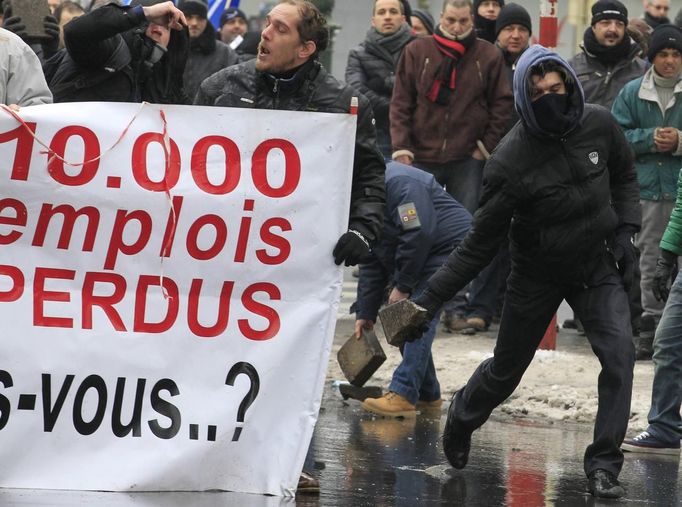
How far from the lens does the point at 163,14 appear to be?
728 cm

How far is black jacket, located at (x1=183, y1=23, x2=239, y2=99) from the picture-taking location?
13.2 metres

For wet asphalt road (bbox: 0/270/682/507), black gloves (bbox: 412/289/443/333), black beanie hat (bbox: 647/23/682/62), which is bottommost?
wet asphalt road (bbox: 0/270/682/507)

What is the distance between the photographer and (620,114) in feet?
37.3

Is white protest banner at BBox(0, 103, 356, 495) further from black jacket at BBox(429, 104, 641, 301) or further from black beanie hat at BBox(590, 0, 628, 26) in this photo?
black beanie hat at BBox(590, 0, 628, 26)

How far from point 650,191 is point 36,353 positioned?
605 cm

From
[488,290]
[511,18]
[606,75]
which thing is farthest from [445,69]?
[488,290]

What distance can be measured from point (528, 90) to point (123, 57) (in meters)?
1.92

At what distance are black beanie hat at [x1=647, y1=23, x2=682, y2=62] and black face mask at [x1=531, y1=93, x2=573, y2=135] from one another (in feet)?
14.0

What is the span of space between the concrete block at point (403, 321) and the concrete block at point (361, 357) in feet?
6.52

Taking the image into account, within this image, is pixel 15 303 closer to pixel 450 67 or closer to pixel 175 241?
pixel 175 241

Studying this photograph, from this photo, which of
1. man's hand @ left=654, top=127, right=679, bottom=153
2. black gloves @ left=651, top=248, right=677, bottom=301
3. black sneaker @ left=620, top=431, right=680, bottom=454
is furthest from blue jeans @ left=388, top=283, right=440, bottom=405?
man's hand @ left=654, top=127, right=679, bottom=153

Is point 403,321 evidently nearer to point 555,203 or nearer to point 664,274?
point 555,203

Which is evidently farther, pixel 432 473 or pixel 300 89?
pixel 432 473

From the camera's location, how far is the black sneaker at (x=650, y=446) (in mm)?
8453
